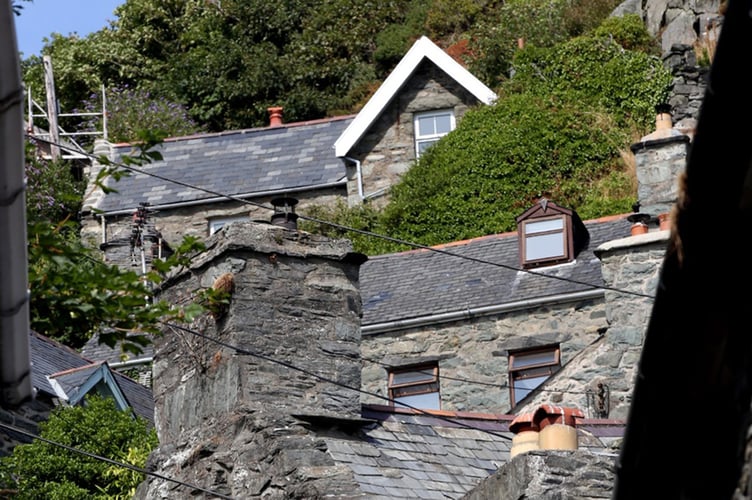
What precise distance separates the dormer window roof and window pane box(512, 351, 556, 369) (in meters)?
1.31

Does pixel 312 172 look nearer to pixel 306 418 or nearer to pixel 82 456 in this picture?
pixel 82 456

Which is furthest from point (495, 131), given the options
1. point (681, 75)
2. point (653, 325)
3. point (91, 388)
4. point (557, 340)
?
point (653, 325)

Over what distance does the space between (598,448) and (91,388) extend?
9.01m

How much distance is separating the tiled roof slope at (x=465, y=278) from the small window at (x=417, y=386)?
0.69 metres

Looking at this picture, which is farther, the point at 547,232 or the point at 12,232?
the point at 547,232

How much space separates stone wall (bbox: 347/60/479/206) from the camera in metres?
29.4

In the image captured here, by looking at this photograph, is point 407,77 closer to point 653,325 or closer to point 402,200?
point 402,200

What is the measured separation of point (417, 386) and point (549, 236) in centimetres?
268

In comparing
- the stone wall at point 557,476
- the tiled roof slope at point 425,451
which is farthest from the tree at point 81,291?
the tiled roof slope at point 425,451

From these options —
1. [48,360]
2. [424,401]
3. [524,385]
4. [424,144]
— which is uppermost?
[424,144]

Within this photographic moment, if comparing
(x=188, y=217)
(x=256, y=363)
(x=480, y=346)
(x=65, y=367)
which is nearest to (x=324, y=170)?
(x=188, y=217)

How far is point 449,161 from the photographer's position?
27906 millimetres

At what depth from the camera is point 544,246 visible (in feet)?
73.2

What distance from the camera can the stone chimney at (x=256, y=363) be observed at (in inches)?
455
